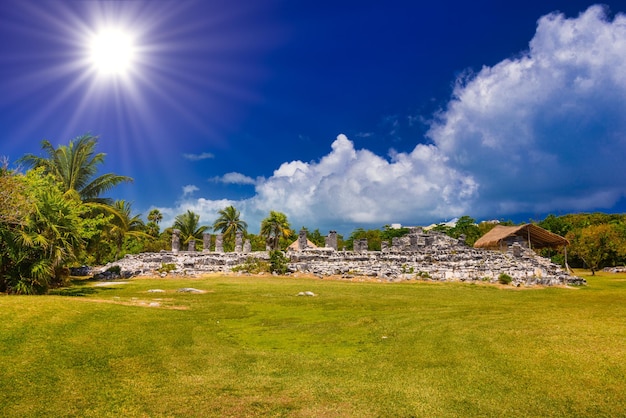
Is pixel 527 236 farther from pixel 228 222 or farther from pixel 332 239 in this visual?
pixel 228 222

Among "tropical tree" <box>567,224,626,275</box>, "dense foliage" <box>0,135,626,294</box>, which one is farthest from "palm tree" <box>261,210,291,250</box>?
"tropical tree" <box>567,224,626,275</box>

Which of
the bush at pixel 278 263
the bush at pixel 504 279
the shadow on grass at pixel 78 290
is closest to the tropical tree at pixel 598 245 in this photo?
the bush at pixel 504 279

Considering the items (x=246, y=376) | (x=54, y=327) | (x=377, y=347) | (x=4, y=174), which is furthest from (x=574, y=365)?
(x=4, y=174)

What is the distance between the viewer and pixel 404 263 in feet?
96.4

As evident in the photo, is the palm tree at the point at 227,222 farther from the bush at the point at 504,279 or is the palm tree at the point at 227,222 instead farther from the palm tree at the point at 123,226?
the bush at the point at 504,279

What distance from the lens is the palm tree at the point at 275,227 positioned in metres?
47.6

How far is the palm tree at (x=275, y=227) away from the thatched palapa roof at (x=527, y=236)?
21.7 m

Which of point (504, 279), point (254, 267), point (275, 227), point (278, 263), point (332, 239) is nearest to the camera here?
point (504, 279)

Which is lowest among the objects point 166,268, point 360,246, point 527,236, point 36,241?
point 166,268

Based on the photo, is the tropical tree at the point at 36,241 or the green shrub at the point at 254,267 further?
the green shrub at the point at 254,267

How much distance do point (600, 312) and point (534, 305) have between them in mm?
2124

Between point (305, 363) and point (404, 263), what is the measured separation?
919 inches

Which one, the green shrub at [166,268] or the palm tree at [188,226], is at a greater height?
the palm tree at [188,226]

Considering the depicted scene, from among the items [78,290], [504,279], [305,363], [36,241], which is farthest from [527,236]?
[36,241]
